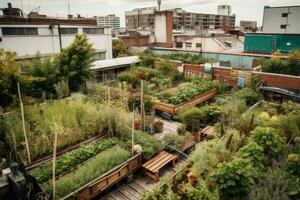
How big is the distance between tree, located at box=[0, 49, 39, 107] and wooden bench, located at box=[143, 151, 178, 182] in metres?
5.22

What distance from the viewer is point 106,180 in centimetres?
471

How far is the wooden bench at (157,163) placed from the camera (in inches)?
209

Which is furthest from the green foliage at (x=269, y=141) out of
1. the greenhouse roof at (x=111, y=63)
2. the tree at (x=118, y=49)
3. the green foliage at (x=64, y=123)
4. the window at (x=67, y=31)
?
the tree at (x=118, y=49)

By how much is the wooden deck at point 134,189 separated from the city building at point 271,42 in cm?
1667

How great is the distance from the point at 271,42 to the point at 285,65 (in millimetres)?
8478

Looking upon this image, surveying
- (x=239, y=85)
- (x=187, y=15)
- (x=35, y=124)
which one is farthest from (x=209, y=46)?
(x=187, y=15)

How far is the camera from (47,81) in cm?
926

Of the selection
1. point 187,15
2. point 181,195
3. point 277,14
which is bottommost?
point 181,195

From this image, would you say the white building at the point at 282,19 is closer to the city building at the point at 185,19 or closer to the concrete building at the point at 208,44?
the concrete building at the point at 208,44

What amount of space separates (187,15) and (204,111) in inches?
2605

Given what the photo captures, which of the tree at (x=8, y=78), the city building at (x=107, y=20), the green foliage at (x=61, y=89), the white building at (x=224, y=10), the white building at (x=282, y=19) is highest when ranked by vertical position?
the white building at (x=224, y=10)

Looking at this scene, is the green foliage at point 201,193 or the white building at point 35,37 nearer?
the green foliage at point 201,193

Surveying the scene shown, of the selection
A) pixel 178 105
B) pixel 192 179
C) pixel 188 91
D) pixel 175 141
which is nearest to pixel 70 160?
pixel 192 179

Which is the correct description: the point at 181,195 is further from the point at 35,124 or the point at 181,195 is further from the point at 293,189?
the point at 35,124
